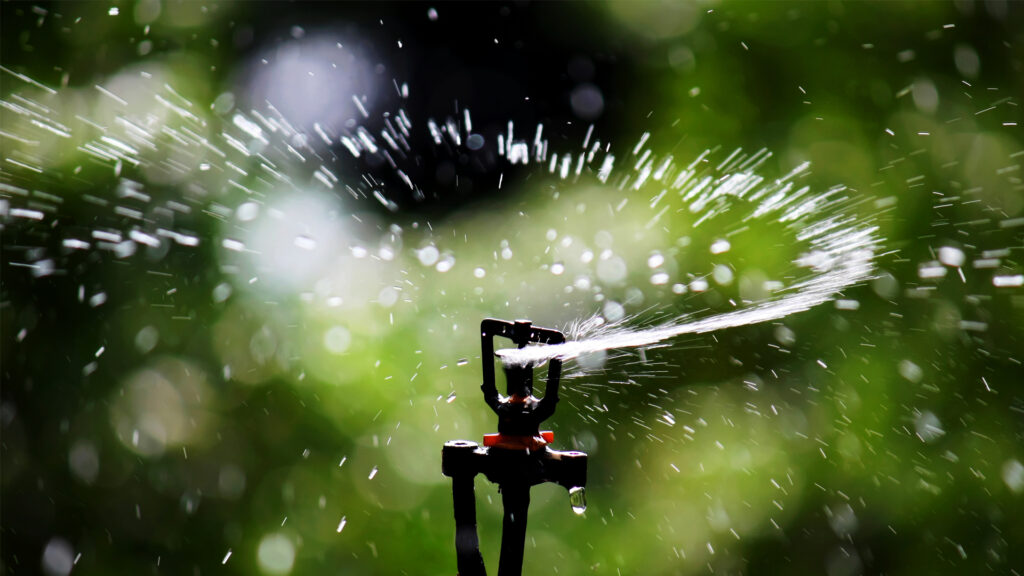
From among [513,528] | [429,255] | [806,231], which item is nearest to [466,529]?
[513,528]

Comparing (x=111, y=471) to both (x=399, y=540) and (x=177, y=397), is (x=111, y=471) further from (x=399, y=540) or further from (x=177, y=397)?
(x=399, y=540)

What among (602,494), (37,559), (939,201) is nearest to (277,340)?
(602,494)

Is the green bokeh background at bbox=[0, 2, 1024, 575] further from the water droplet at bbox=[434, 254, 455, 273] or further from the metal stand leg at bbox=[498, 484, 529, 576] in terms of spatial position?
the metal stand leg at bbox=[498, 484, 529, 576]

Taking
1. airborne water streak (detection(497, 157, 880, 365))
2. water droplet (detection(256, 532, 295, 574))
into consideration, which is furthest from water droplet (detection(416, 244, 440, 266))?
water droplet (detection(256, 532, 295, 574))

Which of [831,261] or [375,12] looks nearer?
[831,261]

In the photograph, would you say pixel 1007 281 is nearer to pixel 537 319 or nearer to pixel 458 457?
pixel 537 319

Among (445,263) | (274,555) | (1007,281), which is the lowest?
(274,555)
